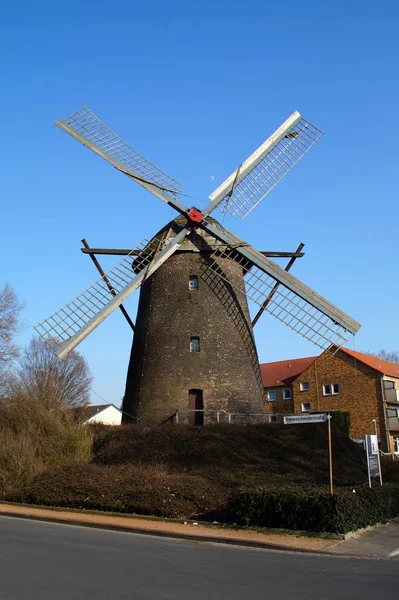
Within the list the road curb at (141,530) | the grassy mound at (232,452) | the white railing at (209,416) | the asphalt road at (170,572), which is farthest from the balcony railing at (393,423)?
the asphalt road at (170,572)

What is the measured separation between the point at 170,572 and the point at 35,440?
12.1 metres

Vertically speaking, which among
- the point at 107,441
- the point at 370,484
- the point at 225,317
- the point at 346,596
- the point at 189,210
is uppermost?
the point at 189,210

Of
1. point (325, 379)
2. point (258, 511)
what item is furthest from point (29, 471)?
point (325, 379)

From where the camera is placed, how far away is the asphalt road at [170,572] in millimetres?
6992

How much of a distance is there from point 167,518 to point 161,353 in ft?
29.5

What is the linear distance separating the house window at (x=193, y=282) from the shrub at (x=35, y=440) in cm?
661

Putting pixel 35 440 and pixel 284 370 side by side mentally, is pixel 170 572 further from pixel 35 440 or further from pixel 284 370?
pixel 284 370

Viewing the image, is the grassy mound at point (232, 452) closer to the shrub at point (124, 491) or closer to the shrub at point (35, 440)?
the shrub at point (35, 440)

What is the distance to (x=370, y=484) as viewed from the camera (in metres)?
14.6

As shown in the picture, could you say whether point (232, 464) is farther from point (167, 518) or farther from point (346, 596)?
point (346, 596)

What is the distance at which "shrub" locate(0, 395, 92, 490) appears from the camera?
18719mm

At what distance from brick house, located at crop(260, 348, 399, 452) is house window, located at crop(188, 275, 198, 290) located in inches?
749

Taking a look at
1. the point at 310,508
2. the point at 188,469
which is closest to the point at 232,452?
the point at 188,469

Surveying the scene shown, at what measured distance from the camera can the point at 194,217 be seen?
2319 centimetres
